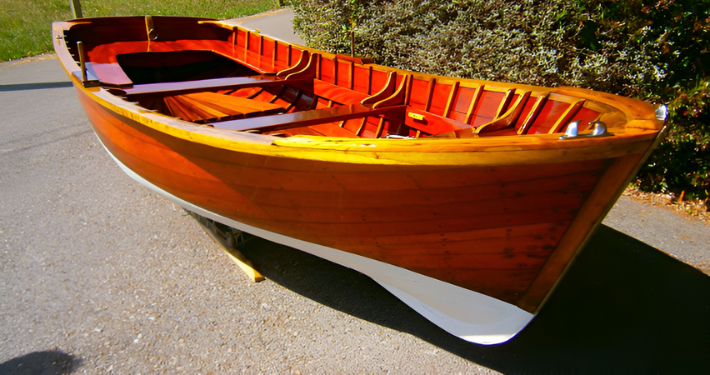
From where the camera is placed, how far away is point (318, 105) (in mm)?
3982

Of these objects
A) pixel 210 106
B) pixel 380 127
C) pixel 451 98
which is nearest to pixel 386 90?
pixel 380 127

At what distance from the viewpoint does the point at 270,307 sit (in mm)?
2561

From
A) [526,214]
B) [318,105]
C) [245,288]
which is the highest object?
[526,214]

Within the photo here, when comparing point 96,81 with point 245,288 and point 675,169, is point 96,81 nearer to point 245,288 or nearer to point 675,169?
point 245,288

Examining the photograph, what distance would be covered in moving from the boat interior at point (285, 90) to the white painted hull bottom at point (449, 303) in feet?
2.52

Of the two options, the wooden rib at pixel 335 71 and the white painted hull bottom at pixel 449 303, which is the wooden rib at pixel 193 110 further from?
the white painted hull bottom at pixel 449 303

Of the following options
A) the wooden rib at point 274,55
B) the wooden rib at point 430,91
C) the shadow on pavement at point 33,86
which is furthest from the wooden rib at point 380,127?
the shadow on pavement at point 33,86

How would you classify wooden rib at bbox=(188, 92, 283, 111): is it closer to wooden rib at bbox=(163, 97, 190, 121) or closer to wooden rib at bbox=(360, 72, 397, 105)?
wooden rib at bbox=(163, 97, 190, 121)

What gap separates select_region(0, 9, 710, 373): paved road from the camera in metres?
2.19

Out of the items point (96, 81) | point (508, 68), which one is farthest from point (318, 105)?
point (508, 68)

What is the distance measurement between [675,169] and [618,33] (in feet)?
4.33

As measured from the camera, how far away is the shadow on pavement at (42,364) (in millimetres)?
2107

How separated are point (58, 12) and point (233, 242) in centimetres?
1799

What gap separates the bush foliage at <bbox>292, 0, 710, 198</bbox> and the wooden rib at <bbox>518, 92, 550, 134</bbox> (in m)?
1.47
